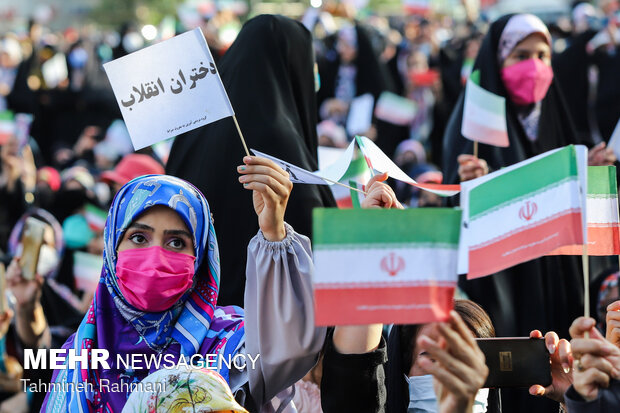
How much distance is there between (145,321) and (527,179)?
1.23 meters

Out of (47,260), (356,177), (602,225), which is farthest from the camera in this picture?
(47,260)

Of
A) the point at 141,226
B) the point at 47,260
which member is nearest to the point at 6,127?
the point at 47,260

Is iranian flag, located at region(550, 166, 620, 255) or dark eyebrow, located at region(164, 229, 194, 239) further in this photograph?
dark eyebrow, located at region(164, 229, 194, 239)

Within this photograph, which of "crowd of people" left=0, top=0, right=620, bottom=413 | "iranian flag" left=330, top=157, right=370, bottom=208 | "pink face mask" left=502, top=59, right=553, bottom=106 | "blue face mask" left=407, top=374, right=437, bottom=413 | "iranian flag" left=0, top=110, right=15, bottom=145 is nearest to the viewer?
"crowd of people" left=0, top=0, right=620, bottom=413

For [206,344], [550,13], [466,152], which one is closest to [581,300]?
[466,152]

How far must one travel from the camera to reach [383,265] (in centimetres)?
203

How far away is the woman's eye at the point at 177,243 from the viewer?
2914 mm

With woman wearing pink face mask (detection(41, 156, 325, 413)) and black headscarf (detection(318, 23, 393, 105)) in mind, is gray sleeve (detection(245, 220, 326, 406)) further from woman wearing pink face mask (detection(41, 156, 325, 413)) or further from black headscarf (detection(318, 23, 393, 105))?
black headscarf (detection(318, 23, 393, 105))

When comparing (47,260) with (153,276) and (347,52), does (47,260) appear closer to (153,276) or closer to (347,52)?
(153,276)

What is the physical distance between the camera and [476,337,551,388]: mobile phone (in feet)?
8.16

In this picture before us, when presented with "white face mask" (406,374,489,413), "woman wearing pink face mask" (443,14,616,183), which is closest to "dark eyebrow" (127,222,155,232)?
"white face mask" (406,374,489,413)

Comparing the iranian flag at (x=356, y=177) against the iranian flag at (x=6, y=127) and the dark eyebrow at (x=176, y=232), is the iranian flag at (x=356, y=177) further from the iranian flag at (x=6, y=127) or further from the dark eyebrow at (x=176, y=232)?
the iranian flag at (x=6, y=127)

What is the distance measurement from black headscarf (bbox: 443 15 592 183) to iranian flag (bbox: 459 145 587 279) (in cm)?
271

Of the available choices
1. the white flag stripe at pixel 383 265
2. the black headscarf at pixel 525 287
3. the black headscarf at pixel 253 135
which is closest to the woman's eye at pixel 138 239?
the black headscarf at pixel 253 135
